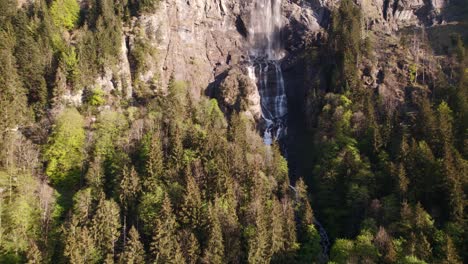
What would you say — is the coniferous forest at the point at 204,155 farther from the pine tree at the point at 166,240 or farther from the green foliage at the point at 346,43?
the green foliage at the point at 346,43

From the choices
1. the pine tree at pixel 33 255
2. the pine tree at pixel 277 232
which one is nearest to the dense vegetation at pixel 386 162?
the pine tree at pixel 277 232

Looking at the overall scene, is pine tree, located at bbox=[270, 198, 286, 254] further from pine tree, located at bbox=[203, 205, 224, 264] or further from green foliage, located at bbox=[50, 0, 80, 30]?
green foliage, located at bbox=[50, 0, 80, 30]

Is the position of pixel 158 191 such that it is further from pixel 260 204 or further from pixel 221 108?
pixel 221 108

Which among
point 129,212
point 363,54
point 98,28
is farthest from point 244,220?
point 363,54

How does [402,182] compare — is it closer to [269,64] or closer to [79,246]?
[79,246]

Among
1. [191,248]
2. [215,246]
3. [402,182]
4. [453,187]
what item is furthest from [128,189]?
[453,187]
